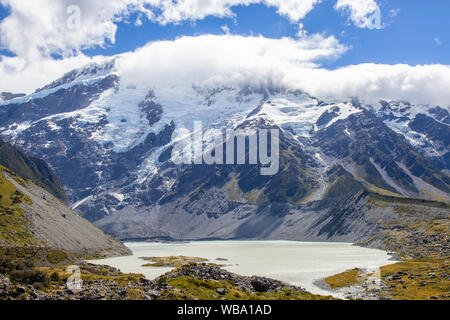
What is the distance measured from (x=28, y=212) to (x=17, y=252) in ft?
151

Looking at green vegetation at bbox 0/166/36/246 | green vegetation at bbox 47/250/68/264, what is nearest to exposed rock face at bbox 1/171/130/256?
green vegetation at bbox 0/166/36/246

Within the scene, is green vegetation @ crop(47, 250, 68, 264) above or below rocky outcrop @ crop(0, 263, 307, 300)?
below

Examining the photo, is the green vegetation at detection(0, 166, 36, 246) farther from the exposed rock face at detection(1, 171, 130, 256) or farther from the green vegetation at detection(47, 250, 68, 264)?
the green vegetation at detection(47, 250, 68, 264)

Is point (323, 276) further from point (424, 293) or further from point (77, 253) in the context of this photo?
point (77, 253)

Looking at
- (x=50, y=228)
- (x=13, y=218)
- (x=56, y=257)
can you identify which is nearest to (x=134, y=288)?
(x=56, y=257)

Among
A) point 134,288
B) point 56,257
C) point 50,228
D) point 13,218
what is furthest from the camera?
point 50,228

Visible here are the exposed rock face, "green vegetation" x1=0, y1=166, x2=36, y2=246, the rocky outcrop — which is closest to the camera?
the rocky outcrop

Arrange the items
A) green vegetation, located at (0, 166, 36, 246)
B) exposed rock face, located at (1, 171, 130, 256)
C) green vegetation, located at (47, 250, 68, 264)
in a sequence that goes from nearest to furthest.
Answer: green vegetation, located at (47, 250, 68, 264)
green vegetation, located at (0, 166, 36, 246)
exposed rock face, located at (1, 171, 130, 256)

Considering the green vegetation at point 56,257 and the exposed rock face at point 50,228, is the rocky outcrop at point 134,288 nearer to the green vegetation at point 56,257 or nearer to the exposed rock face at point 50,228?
→ the green vegetation at point 56,257

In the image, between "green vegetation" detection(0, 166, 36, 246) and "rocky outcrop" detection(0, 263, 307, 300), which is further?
"green vegetation" detection(0, 166, 36, 246)

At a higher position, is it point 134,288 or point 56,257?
point 134,288

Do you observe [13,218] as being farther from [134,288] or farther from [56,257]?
[134,288]
